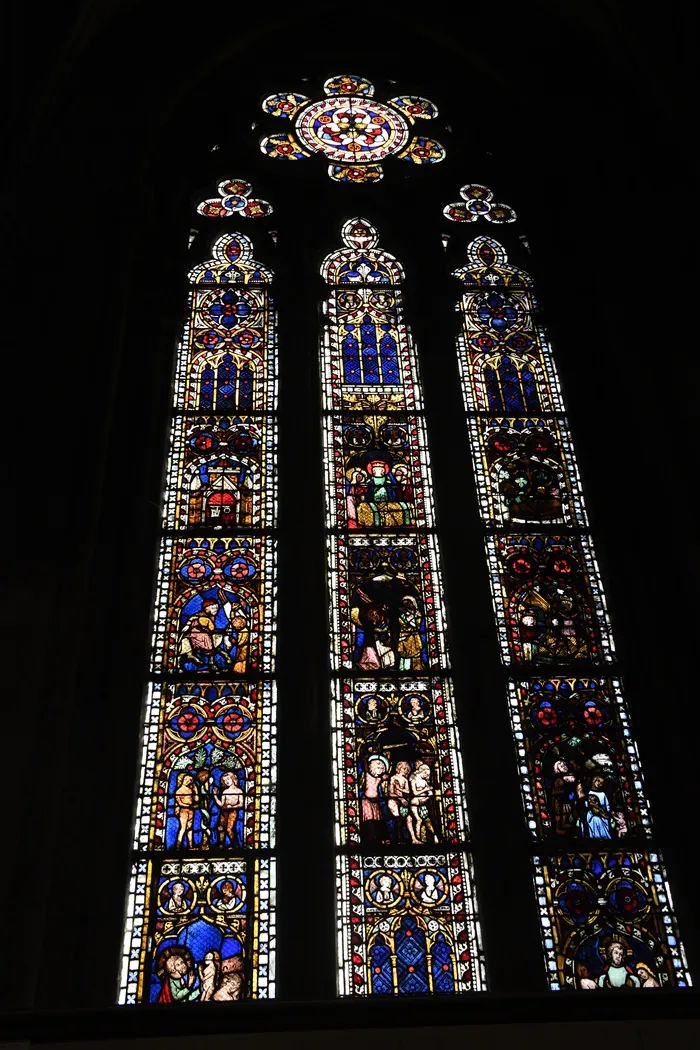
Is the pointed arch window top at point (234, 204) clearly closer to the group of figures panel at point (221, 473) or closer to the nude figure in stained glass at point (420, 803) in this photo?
the group of figures panel at point (221, 473)

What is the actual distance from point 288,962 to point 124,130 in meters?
6.14

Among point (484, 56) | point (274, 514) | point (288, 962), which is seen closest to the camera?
point (288, 962)

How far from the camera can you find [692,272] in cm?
771

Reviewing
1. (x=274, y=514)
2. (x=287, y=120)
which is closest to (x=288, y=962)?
(x=274, y=514)

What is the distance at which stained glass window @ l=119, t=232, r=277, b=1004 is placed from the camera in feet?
18.1

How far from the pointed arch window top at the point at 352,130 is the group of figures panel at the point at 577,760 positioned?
15.6 ft

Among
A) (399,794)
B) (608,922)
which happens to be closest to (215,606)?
(399,794)

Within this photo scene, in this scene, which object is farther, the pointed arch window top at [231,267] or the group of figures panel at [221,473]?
the pointed arch window top at [231,267]

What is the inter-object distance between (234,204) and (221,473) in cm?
283

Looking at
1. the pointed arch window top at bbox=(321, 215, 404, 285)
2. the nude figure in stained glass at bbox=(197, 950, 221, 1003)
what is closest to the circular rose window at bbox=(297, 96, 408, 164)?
the pointed arch window top at bbox=(321, 215, 404, 285)

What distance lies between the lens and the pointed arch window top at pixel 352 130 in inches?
384

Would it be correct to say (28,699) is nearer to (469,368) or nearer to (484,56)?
(469,368)

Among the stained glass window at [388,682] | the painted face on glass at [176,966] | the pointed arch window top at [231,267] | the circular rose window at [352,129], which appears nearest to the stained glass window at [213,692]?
the painted face on glass at [176,966]

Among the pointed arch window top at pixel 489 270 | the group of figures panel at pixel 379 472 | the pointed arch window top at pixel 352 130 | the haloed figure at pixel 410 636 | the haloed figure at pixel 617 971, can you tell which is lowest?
the haloed figure at pixel 617 971
